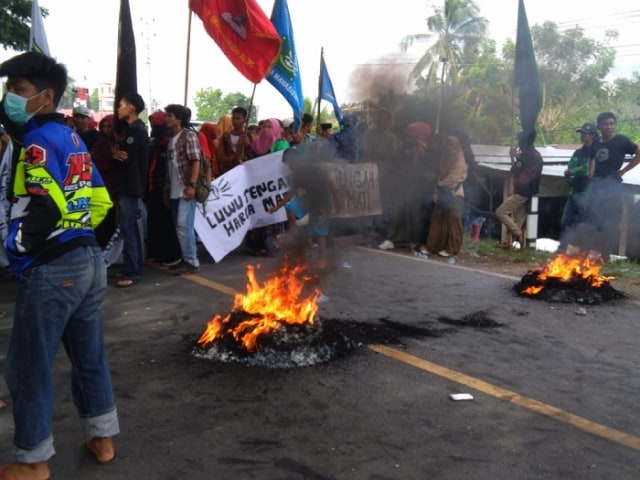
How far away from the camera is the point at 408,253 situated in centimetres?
988

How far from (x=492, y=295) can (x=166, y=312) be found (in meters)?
3.43

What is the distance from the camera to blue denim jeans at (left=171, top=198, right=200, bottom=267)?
302 inches

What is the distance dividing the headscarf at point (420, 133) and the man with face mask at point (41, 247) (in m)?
6.62

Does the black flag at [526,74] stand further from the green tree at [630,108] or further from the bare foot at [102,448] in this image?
the green tree at [630,108]

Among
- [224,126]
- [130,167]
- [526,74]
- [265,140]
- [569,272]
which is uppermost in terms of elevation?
[526,74]

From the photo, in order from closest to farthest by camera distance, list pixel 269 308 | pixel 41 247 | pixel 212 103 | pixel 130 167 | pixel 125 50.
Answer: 1. pixel 41 247
2. pixel 269 308
3. pixel 130 167
4. pixel 125 50
5. pixel 212 103

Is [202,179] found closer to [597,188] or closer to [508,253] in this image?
[508,253]

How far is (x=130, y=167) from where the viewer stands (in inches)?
279

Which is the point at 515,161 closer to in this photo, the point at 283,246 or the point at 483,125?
the point at 483,125

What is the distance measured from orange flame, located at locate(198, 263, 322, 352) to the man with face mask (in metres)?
1.83

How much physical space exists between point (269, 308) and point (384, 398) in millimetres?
1371

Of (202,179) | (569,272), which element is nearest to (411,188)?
(569,272)

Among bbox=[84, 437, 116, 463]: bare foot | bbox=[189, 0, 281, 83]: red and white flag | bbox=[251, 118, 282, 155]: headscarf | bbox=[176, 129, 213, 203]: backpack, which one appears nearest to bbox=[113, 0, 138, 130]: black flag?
bbox=[189, 0, 281, 83]: red and white flag

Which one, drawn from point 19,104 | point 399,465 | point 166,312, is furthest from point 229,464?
point 166,312
